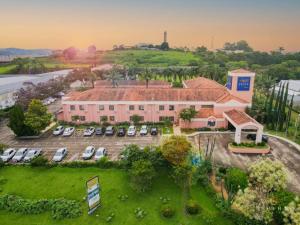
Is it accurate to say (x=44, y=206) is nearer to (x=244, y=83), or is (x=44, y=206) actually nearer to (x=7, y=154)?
(x=7, y=154)

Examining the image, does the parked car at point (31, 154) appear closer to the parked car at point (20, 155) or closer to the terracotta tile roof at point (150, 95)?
the parked car at point (20, 155)

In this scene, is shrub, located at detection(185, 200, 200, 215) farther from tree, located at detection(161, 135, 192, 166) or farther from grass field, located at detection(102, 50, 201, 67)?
grass field, located at detection(102, 50, 201, 67)

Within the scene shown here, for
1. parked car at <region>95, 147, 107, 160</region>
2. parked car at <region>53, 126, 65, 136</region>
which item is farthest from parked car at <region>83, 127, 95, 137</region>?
parked car at <region>95, 147, 107, 160</region>

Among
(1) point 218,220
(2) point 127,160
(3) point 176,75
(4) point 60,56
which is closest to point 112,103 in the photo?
(2) point 127,160

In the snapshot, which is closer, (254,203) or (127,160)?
(254,203)

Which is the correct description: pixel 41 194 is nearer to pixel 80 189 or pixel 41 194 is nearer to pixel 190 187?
pixel 80 189

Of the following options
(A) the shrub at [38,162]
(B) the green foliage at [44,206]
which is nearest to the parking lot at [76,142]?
(A) the shrub at [38,162]


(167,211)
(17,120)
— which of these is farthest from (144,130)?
(167,211)
